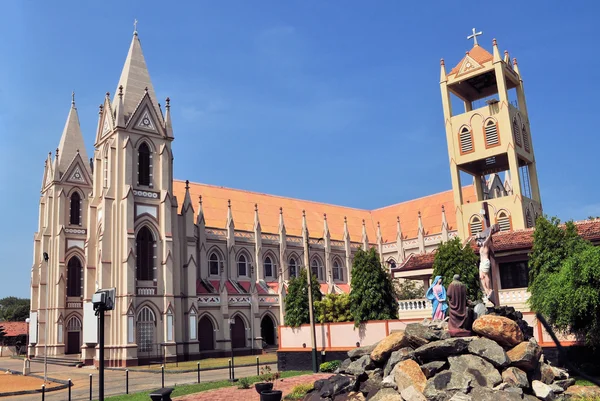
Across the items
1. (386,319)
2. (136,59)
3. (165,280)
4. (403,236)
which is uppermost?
(136,59)

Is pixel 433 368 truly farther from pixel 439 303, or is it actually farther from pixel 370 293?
pixel 370 293

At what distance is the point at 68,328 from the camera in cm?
4922

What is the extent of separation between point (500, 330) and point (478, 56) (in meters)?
31.0

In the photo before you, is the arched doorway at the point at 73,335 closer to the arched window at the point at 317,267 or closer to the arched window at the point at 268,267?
the arched window at the point at 268,267

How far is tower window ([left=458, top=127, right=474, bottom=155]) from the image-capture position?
39281 mm

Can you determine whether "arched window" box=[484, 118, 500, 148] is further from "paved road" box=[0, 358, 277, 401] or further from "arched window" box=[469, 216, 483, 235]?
"paved road" box=[0, 358, 277, 401]

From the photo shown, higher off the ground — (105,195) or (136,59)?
(136,59)

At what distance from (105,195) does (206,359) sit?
14.7 metres

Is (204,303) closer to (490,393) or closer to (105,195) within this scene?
(105,195)

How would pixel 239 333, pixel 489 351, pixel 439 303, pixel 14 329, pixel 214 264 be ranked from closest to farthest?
pixel 489 351 → pixel 439 303 → pixel 239 333 → pixel 214 264 → pixel 14 329

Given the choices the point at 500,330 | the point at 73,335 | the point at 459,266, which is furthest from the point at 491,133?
the point at 73,335

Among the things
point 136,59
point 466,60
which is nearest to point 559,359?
point 466,60

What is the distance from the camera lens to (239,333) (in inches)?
1842

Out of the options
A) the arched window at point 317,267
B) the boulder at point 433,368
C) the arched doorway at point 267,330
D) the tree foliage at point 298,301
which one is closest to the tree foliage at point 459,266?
the tree foliage at point 298,301
